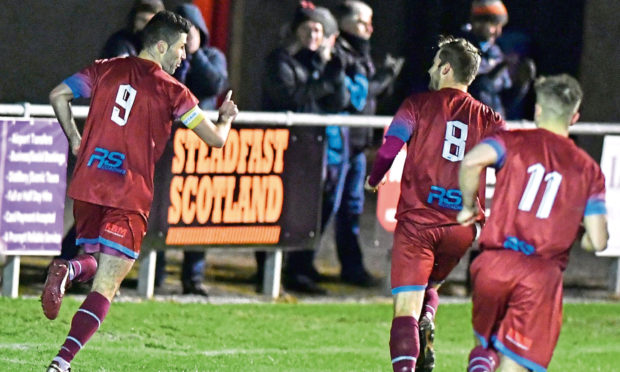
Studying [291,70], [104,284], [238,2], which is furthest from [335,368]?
[238,2]

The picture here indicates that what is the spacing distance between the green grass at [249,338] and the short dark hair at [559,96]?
9.57 feet

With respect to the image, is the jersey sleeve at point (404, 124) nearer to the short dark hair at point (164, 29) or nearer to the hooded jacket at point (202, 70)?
the short dark hair at point (164, 29)

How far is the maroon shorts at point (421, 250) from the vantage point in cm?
823

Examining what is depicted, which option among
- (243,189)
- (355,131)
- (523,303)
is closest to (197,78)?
(243,189)

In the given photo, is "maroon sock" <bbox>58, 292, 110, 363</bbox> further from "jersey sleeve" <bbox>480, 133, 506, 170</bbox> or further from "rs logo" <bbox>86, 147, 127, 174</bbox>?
"jersey sleeve" <bbox>480, 133, 506, 170</bbox>

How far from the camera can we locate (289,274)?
40.3ft

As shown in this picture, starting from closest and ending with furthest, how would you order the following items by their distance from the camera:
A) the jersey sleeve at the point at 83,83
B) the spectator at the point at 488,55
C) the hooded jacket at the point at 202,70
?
the jersey sleeve at the point at 83,83 → the hooded jacket at the point at 202,70 → the spectator at the point at 488,55

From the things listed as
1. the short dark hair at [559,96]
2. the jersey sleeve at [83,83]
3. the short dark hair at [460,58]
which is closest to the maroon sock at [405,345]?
the short dark hair at [460,58]

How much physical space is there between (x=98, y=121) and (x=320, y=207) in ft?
13.4

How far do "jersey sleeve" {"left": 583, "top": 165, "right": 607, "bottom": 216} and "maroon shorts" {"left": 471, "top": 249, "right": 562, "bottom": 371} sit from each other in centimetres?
31

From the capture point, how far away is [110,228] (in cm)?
803

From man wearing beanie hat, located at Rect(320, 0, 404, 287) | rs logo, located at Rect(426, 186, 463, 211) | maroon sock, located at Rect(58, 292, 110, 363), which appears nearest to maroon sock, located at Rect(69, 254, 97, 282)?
maroon sock, located at Rect(58, 292, 110, 363)

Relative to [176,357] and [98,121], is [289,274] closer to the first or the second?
[176,357]

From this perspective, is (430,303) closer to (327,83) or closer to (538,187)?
(538,187)
